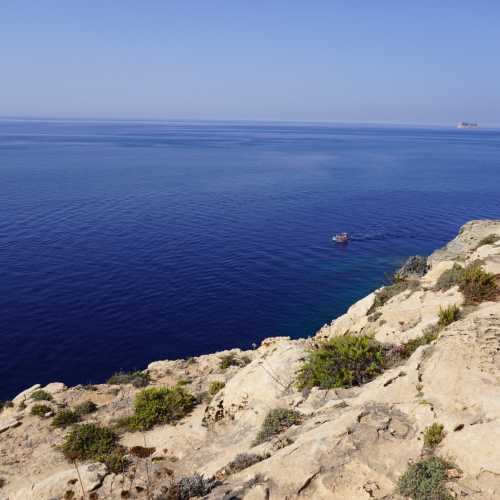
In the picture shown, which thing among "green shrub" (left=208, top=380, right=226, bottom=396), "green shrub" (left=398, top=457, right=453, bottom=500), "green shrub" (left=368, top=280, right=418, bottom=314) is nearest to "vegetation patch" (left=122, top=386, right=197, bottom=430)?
"green shrub" (left=208, top=380, right=226, bottom=396)

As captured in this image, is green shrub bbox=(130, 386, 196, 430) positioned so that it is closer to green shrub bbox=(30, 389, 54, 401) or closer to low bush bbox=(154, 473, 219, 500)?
green shrub bbox=(30, 389, 54, 401)

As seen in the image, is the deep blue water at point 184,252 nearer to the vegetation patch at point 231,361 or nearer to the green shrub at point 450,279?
the vegetation patch at point 231,361

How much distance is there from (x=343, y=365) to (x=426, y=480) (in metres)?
9.48

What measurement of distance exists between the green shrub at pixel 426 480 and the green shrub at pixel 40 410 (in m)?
21.4

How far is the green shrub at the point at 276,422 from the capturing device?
17375 mm

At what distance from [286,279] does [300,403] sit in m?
38.1

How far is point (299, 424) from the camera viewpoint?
57.3 feet

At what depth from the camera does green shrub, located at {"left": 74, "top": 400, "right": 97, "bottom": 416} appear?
24.9 meters

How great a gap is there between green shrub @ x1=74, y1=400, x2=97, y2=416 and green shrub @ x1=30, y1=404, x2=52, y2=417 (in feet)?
5.49

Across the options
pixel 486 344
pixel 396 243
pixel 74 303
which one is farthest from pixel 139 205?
pixel 486 344

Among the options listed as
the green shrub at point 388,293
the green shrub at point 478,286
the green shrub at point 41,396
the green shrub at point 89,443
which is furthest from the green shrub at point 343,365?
the green shrub at point 41,396

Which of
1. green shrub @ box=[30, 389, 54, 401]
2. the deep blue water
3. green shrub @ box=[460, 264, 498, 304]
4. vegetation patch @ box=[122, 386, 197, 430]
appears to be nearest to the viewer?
vegetation patch @ box=[122, 386, 197, 430]

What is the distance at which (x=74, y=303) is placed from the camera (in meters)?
47.8

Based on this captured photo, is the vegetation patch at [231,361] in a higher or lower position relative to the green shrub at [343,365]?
lower
